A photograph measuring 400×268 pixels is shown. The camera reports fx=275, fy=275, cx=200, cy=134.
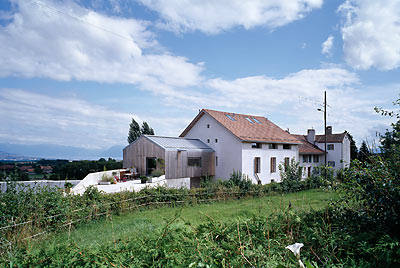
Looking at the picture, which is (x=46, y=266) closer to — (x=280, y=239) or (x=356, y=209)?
(x=280, y=239)

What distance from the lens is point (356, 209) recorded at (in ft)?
14.4

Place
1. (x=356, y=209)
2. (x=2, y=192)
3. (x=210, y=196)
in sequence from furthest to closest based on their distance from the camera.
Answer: (x=210, y=196)
(x=2, y=192)
(x=356, y=209)

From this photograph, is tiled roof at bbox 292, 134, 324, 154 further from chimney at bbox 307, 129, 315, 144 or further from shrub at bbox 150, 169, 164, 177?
shrub at bbox 150, 169, 164, 177

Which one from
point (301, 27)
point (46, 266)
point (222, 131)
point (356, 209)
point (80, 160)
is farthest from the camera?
point (80, 160)

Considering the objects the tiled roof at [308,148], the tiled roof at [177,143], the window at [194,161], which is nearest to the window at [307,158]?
the tiled roof at [308,148]

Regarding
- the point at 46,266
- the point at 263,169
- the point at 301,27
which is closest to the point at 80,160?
the point at 263,169

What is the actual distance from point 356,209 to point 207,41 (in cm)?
819

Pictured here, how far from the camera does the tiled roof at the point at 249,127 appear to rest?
25.4 meters

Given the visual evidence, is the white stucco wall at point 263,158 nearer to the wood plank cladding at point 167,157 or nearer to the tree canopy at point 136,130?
the wood plank cladding at point 167,157

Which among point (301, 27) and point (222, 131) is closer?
point (301, 27)

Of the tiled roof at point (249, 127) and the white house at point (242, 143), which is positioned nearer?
the white house at point (242, 143)

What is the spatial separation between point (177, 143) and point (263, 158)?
8450 millimetres

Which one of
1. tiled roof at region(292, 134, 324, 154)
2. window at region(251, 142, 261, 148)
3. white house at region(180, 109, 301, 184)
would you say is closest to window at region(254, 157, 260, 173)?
white house at region(180, 109, 301, 184)

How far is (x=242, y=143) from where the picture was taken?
24.4m
